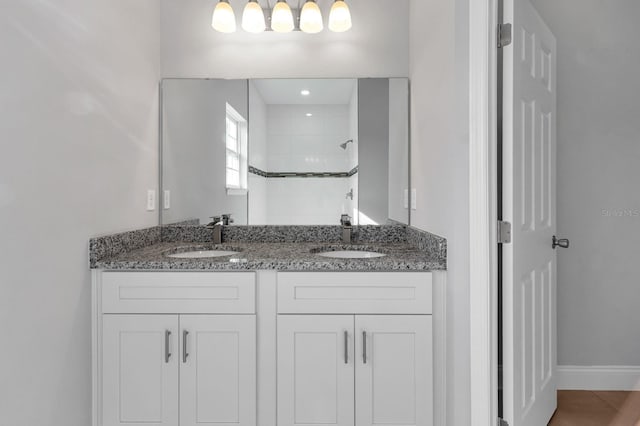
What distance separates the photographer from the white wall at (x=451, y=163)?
143cm

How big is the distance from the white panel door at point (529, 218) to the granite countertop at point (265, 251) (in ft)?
0.98

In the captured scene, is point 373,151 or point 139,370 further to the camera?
point 373,151

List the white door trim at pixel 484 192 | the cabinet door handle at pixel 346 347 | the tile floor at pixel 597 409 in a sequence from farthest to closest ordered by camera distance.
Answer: the tile floor at pixel 597 409 < the cabinet door handle at pixel 346 347 < the white door trim at pixel 484 192

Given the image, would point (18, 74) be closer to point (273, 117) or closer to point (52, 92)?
point (52, 92)

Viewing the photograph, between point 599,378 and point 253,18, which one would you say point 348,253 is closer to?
point 253,18

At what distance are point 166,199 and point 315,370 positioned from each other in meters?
1.30

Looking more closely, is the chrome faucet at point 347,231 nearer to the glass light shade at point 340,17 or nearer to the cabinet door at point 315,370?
the cabinet door at point 315,370

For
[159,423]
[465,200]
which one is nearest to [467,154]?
[465,200]

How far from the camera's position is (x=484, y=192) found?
137 centimetres

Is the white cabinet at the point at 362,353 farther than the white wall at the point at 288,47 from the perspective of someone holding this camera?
No

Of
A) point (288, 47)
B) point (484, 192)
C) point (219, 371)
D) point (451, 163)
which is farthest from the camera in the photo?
point (288, 47)

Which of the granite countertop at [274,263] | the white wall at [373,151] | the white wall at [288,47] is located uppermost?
the white wall at [288,47]

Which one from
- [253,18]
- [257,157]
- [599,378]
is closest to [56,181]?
[257,157]

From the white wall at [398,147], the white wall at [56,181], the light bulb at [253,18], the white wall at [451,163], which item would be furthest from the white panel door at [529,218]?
the white wall at [56,181]
